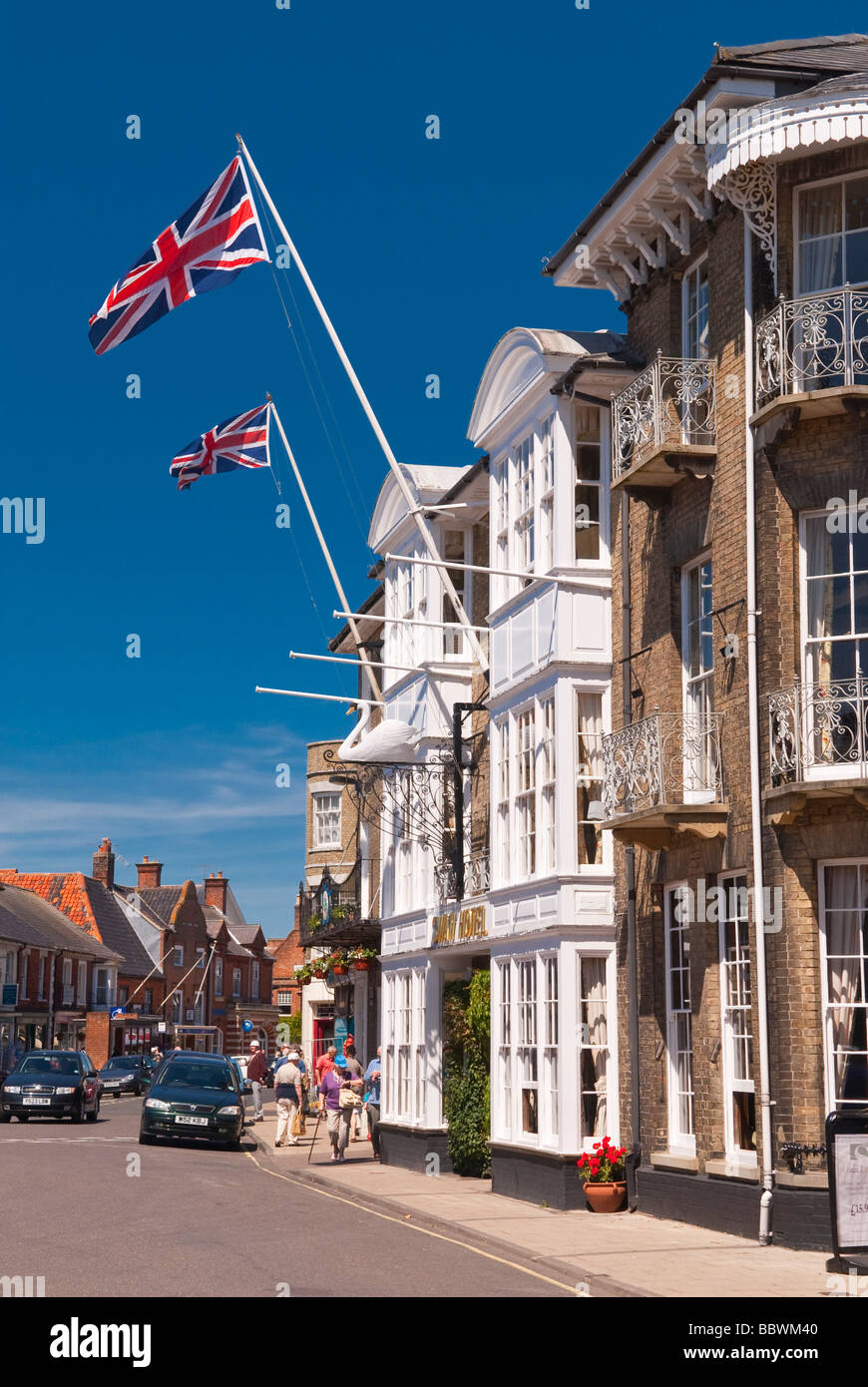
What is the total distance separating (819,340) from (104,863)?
7925cm

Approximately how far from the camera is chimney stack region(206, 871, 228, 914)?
111 metres

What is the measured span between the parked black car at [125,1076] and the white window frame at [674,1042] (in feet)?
145

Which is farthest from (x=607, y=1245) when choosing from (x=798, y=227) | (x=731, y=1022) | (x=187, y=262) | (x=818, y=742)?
(x=187, y=262)

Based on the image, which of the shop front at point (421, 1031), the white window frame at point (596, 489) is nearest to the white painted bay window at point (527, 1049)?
the shop front at point (421, 1031)

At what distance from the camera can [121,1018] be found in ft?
267

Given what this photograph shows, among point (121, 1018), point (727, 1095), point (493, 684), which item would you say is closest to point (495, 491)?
point (493, 684)

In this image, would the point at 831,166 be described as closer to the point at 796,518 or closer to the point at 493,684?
the point at 796,518

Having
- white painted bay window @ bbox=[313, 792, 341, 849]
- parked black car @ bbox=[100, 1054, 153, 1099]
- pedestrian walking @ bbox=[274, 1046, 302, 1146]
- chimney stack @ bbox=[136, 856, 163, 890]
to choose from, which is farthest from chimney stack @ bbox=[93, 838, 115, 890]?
pedestrian walking @ bbox=[274, 1046, 302, 1146]

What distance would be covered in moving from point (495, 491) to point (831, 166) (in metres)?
7.94

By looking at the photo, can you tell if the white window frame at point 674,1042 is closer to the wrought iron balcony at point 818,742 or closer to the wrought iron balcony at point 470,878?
the wrought iron balcony at point 818,742

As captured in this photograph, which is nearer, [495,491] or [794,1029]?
[794,1029]

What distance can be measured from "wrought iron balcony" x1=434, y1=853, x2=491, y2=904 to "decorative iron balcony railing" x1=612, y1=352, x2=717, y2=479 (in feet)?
24.0

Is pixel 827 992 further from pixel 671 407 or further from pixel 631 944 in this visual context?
pixel 671 407

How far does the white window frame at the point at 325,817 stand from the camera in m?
45.9
